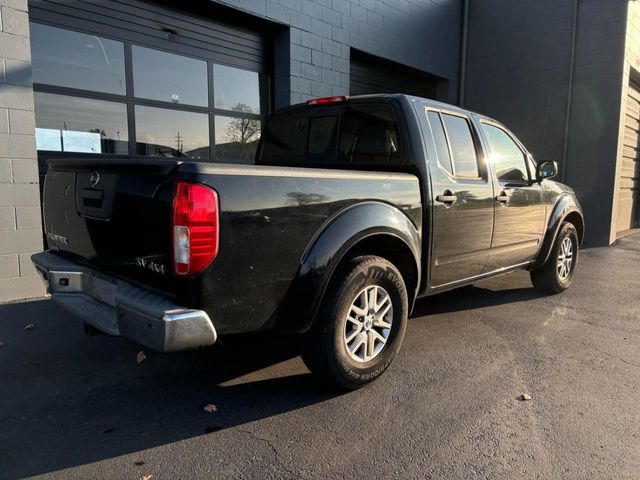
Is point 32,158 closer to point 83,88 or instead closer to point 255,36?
point 83,88

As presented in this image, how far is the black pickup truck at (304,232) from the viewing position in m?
2.40

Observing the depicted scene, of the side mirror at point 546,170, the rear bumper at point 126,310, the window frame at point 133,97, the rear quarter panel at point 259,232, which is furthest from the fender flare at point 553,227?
the window frame at point 133,97

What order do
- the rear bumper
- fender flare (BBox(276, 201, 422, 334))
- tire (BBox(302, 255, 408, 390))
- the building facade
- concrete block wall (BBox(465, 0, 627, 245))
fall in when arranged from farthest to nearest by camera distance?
concrete block wall (BBox(465, 0, 627, 245))
the building facade
tire (BBox(302, 255, 408, 390))
fender flare (BBox(276, 201, 422, 334))
the rear bumper

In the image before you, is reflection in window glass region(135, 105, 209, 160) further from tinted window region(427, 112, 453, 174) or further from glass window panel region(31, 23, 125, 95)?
tinted window region(427, 112, 453, 174)

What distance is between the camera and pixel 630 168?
1183cm

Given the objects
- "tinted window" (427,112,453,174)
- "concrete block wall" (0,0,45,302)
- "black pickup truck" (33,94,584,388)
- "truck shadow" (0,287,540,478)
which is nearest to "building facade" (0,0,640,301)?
"concrete block wall" (0,0,45,302)

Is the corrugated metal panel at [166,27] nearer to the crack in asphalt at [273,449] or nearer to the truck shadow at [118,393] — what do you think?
the truck shadow at [118,393]

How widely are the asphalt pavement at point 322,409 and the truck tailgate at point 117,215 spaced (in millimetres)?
644

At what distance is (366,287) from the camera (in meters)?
3.17

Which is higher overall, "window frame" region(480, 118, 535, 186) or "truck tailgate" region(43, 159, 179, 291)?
"window frame" region(480, 118, 535, 186)

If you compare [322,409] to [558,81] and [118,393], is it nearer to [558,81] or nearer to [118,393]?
[118,393]

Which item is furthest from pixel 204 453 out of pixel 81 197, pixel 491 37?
pixel 491 37

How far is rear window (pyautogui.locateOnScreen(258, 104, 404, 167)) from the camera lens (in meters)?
3.82

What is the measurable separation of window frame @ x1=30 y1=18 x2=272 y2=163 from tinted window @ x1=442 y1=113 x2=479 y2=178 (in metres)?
4.10
